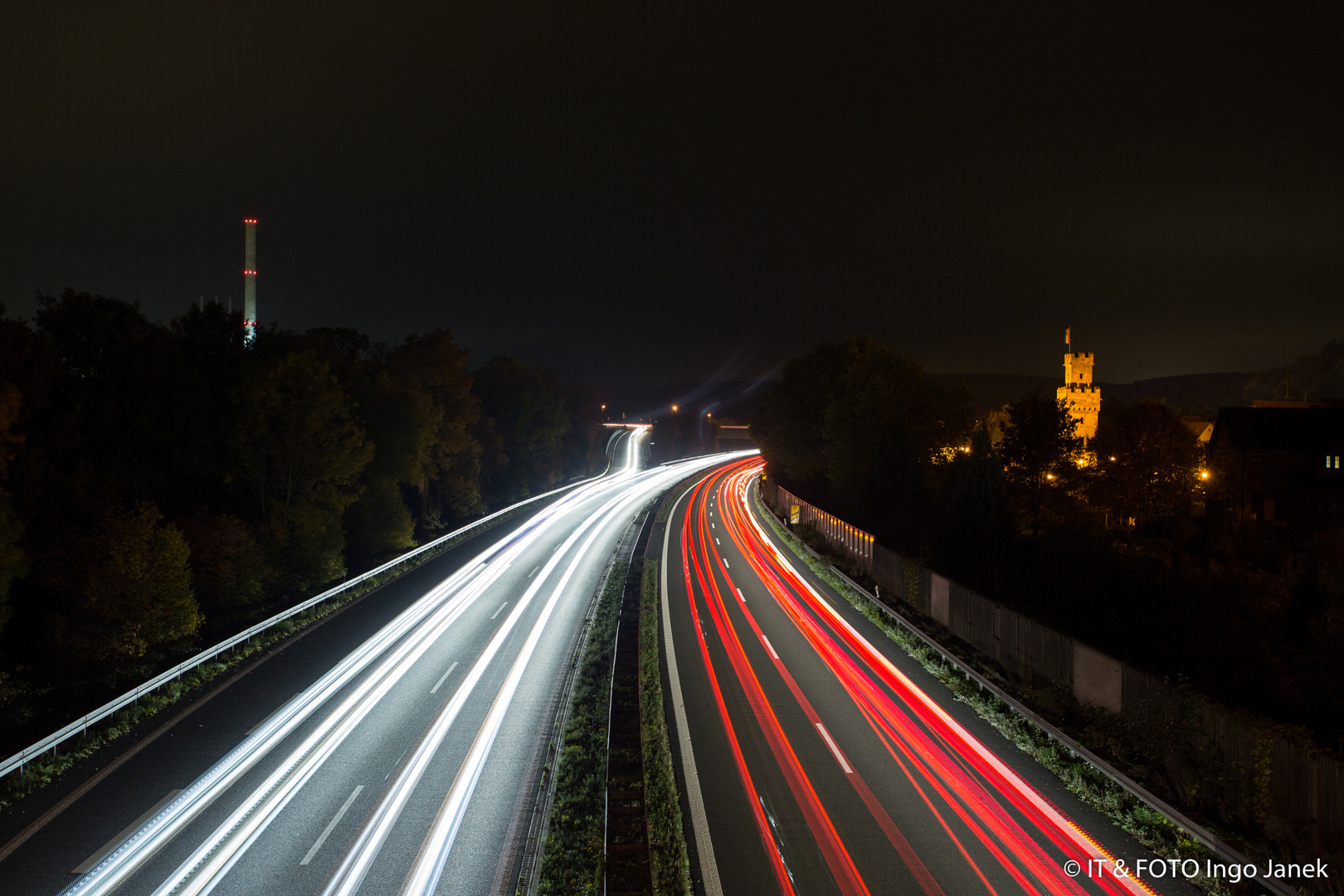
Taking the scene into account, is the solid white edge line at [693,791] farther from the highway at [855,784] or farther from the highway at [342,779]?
the highway at [342,779]

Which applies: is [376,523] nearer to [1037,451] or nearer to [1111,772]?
[1037,451]

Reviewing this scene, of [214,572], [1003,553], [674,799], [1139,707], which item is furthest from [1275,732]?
[214,572]

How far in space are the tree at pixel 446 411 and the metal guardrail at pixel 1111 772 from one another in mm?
52485

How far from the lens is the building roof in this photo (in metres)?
55.7

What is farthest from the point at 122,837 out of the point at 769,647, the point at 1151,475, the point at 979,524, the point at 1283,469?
the point at 1283,469

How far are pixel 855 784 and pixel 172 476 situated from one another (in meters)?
38.9

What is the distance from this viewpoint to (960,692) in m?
17.6

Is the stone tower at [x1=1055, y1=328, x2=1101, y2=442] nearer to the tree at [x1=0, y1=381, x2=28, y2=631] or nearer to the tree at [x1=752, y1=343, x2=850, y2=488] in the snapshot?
the tree at [x1=752, y1=343, x2=850, y2=488]

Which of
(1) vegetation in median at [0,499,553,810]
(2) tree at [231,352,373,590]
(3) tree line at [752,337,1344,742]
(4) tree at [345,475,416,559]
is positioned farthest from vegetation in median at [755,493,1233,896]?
A: (4) tree at [345,475,416,559]

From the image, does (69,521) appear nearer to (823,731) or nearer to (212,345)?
(212,345)

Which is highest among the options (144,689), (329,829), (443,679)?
(144,689)

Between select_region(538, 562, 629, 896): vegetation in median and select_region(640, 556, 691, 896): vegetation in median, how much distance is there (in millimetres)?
814

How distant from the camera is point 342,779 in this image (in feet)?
43.9

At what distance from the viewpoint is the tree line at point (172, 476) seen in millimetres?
27031
